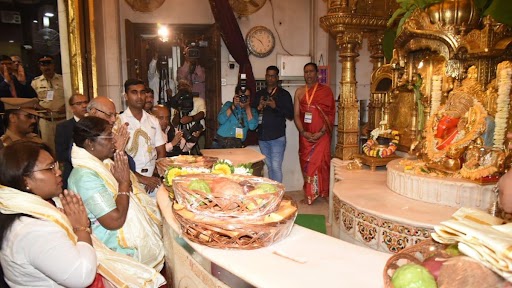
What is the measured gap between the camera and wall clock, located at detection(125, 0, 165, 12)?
614cm

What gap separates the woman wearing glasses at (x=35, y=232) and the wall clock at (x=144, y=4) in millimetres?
4977

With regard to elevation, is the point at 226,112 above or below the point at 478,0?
below

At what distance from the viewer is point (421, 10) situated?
3.99 m

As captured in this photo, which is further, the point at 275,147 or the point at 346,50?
the point at 275,147

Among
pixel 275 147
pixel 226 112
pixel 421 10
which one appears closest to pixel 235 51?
pixel 226 112

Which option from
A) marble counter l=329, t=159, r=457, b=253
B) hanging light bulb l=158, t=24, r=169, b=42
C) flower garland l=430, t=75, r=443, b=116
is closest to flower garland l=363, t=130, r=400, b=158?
flower garland l=430, t=75, r=443, b=116

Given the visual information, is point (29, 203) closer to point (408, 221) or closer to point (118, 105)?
point (408, 221)

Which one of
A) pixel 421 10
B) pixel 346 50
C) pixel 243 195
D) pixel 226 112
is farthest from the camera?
pixel 226 112

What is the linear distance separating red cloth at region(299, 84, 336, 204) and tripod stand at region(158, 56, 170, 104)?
240cm

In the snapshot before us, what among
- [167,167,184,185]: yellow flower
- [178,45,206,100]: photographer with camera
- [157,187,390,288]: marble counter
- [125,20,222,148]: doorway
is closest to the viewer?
[157,187,390,288]: marble counter

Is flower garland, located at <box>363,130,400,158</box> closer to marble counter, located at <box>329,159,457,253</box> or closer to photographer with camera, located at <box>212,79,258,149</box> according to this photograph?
marble counter, located at <box>329,159,457,253</box>

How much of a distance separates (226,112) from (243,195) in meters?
4.29

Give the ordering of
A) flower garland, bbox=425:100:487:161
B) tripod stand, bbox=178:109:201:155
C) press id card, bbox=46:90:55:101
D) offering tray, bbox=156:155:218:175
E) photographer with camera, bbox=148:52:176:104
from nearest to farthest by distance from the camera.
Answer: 1. offering tray, bbox=156:155:218:175
2. flower garland, bbox=425:100:487:161
3. tripod stand, bbox=178:109:201:155
4. press id card, bbox=46:90:55:101
5. photographer with camera, bbox=148:52:176:104

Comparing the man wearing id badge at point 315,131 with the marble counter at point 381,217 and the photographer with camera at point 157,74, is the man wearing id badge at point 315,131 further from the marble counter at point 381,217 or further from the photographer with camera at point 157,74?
the photographer with camera at point 157,74
